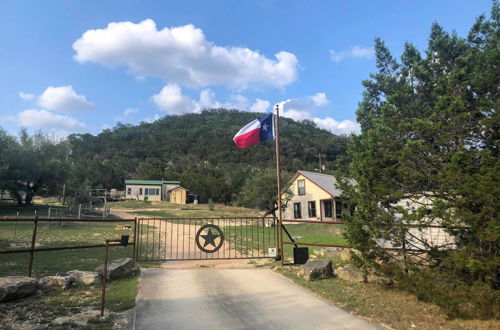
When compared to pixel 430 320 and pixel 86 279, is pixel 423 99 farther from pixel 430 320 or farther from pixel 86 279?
pixel 86 279

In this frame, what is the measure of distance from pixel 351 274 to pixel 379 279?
0.60 metres

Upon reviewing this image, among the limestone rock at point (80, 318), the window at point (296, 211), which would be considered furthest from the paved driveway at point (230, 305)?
the window at point (296, 211)

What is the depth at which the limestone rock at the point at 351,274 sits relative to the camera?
24.1 feet

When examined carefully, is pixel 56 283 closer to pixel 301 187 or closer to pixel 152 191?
pixel 301 187

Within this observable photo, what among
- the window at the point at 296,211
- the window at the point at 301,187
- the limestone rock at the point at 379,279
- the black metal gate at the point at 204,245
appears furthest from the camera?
the window at the point at 296,211

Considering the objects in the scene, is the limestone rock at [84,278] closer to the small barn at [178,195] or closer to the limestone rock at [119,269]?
the limestone rock at [119,269]

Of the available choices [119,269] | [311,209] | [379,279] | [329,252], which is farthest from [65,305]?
[311,209]

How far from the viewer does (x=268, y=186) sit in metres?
31.1

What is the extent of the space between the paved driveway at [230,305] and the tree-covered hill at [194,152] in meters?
49.2

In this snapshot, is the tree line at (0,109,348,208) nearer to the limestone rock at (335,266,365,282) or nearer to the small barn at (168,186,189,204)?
the small barn at (168,186,189,204)

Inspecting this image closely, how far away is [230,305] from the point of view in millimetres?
5648

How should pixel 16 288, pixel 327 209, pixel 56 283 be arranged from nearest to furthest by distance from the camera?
pixel 16 288
pixel 56 283
pixel 327 209

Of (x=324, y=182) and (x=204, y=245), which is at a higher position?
(x=324, y=182)

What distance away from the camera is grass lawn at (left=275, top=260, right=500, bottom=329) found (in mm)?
4812
